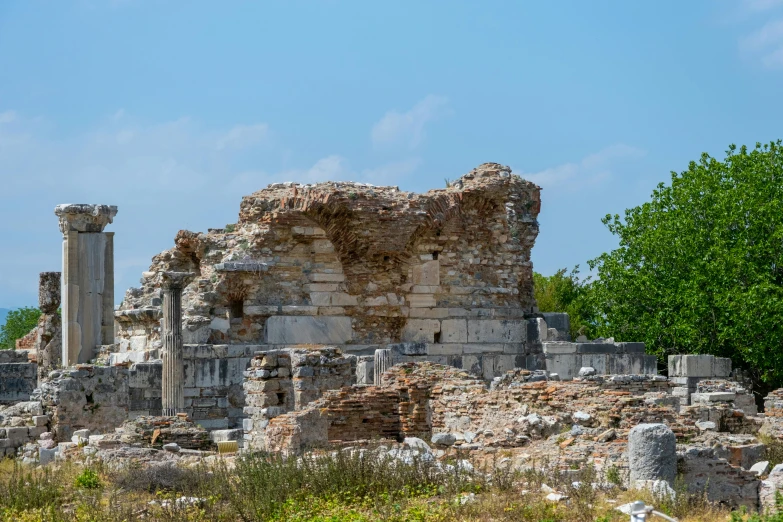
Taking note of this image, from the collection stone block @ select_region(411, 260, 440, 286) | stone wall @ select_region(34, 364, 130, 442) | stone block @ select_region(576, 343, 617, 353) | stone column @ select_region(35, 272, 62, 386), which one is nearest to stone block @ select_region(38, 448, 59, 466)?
stone wall @ select_region(34, 364, 130, 442)

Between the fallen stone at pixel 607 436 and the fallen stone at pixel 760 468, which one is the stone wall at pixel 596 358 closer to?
the fallen stone at pixel 760 468

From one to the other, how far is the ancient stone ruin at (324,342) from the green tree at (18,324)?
25839mm

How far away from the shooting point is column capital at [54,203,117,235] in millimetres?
24359

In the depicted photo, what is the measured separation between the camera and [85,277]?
24.9m

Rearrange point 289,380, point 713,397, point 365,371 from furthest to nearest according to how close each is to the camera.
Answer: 1. point 365,371
2. point 713,397
3. point 289,380

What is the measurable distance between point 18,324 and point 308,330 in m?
34.7

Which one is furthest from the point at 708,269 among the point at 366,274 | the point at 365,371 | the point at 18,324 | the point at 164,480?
the point at 18,324

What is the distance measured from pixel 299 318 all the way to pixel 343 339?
3.15 ft

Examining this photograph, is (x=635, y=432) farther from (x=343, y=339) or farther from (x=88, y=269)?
(x=88, y=269)

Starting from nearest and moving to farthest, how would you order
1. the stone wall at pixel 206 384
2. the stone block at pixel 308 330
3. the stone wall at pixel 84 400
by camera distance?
1. the stone wall at pixel 84 400
2. the stone wall at pixel 206 384
3. the stone block at pixel 308 330

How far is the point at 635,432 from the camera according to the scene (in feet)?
40.0

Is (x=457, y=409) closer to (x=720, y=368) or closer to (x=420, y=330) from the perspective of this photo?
(x=420, y=330)

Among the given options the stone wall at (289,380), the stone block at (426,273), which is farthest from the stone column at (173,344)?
the stone block at (426,273)

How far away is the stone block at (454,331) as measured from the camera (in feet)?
82.8
